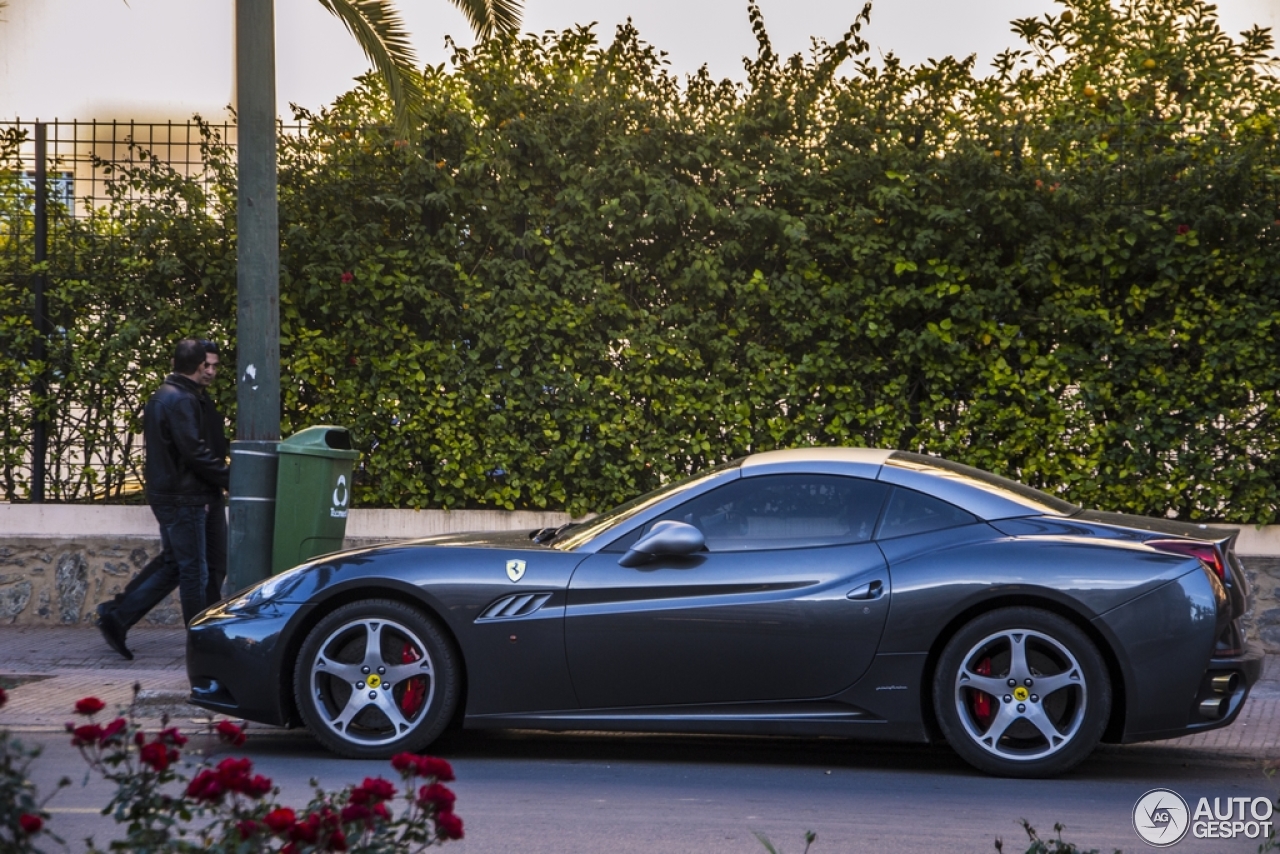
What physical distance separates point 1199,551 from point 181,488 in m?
5.68

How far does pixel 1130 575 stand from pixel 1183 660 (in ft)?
1.25

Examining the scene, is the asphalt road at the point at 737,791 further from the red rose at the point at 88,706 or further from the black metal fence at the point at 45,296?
the black metal fence at the point at 45,296

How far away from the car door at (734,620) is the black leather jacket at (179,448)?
333 centimetres

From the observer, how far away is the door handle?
5.64 metres

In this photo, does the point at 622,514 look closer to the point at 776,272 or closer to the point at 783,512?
the point at 783,512

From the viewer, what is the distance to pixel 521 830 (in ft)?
15.9

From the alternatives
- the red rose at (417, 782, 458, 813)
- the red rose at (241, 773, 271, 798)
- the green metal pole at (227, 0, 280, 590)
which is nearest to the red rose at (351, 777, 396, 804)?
the red rose at (417, 782, 458, 813)

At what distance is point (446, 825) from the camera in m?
2.51

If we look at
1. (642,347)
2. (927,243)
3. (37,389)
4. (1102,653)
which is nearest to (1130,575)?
(1102,653)

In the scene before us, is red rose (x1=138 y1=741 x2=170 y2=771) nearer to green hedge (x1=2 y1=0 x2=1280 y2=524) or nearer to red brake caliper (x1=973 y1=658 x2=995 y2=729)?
red brake caliper (x1=973 y1=658 x2=995 y2=729)

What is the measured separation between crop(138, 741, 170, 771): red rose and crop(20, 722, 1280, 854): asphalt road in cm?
202

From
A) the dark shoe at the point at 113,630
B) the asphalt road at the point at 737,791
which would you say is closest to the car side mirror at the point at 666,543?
the asphalt road at the point at 737,791

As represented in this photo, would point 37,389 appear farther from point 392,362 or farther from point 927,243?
point 927,243

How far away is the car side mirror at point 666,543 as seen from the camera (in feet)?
18.8
